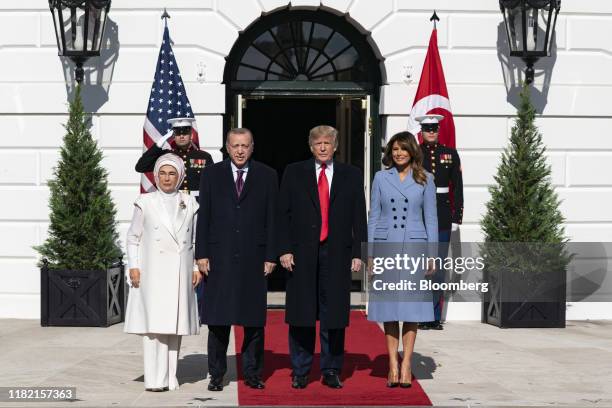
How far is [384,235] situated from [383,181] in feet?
1.33

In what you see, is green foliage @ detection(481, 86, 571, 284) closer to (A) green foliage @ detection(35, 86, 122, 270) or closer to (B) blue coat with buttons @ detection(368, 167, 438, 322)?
(B) blue coat with buttons @ detection(368, 167, 438, 322)

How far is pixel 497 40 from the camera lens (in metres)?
13.1

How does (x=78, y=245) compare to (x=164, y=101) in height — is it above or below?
below

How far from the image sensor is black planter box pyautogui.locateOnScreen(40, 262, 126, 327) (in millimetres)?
11852

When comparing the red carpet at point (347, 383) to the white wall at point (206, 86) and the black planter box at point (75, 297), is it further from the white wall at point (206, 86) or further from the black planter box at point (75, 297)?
the white wall at point (206, 86)

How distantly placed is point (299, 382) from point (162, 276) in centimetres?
126

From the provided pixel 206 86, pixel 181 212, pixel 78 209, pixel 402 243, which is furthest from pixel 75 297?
pixel 402 243

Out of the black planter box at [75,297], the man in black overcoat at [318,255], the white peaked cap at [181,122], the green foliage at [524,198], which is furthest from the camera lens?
the green foliage at [524,198]

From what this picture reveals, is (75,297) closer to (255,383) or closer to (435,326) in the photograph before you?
(435,326)

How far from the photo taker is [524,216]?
12.2 m

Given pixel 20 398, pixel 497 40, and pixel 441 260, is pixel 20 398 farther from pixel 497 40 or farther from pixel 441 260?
pixel 497 40

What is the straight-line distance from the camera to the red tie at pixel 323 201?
27.9 ft

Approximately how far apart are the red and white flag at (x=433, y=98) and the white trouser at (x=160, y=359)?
494 centimetres

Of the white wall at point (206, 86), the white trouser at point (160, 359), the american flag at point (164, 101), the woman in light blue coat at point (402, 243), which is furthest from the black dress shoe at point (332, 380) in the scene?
the white wall at point (206, 86)
